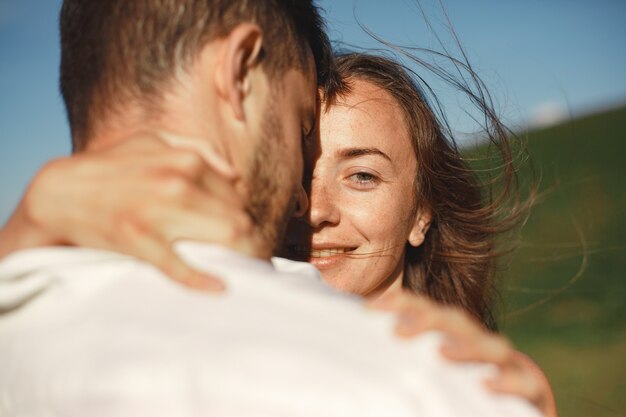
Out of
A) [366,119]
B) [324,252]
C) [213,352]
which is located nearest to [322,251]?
[324,252]

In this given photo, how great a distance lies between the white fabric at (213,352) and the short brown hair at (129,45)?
0.50 meters

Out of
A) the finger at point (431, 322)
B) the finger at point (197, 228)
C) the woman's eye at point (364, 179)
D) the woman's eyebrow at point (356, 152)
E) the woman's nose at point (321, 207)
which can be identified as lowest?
the woman's nose at point (321, 207)

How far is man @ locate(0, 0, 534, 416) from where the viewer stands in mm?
1328

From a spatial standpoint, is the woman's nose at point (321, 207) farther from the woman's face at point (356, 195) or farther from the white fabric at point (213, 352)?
the white fabric at point (213, 352)

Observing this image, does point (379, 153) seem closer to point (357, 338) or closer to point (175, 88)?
point (175, 88)

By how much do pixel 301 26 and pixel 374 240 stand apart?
129cm

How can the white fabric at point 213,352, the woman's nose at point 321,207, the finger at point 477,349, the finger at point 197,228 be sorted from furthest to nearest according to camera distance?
1. the woman's nose at point 321,207
2. the finger at point 197,228
3. the finger at point 477,349
4. the white fabric at point 213,352

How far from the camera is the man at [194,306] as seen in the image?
1.33 meters

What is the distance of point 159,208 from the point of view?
5.29ft

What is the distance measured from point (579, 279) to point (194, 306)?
586 inches

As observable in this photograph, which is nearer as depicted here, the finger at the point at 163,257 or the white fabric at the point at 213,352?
the white fabric at the point at 213,352

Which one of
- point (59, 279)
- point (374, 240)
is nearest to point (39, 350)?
point (59, 279)

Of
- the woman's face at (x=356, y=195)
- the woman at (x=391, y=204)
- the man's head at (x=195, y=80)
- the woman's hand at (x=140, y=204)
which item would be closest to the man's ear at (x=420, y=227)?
the woman at (x=391, y=204)

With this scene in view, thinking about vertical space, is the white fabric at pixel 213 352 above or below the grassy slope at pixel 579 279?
above
